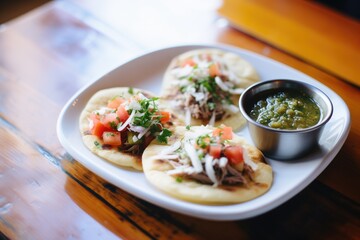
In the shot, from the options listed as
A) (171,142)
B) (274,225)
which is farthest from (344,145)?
(171,142)

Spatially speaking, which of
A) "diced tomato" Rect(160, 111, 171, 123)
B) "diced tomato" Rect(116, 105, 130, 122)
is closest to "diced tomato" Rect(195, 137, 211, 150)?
"diced tomato" Rect(160, 111, 171, 123)

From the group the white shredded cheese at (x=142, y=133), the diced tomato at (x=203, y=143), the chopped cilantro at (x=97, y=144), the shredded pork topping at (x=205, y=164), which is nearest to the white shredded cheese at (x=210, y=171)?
the shredded pork topping at (x=205, y=164)

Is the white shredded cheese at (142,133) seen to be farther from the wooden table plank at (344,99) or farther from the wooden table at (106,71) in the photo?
the wooden table plank at (344,99)

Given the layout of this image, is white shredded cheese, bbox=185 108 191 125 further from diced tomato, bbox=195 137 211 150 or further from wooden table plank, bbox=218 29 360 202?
wooden table plank, bbox=218 29 360 202

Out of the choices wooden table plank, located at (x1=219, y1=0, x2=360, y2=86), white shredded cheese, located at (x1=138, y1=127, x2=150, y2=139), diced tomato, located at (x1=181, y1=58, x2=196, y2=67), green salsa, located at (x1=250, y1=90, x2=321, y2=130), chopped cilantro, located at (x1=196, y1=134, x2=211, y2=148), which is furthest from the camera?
wooden table plank, located at (x1=219, y1=0, x2=360, y2=86)

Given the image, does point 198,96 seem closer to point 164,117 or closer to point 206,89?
Result: point 206,89

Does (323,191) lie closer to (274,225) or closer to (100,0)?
(274,225)

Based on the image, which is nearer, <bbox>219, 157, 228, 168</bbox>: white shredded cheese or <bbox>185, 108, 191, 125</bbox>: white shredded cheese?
<bbox>219, 157, 228, 168</bbox>: white shredded cheese
